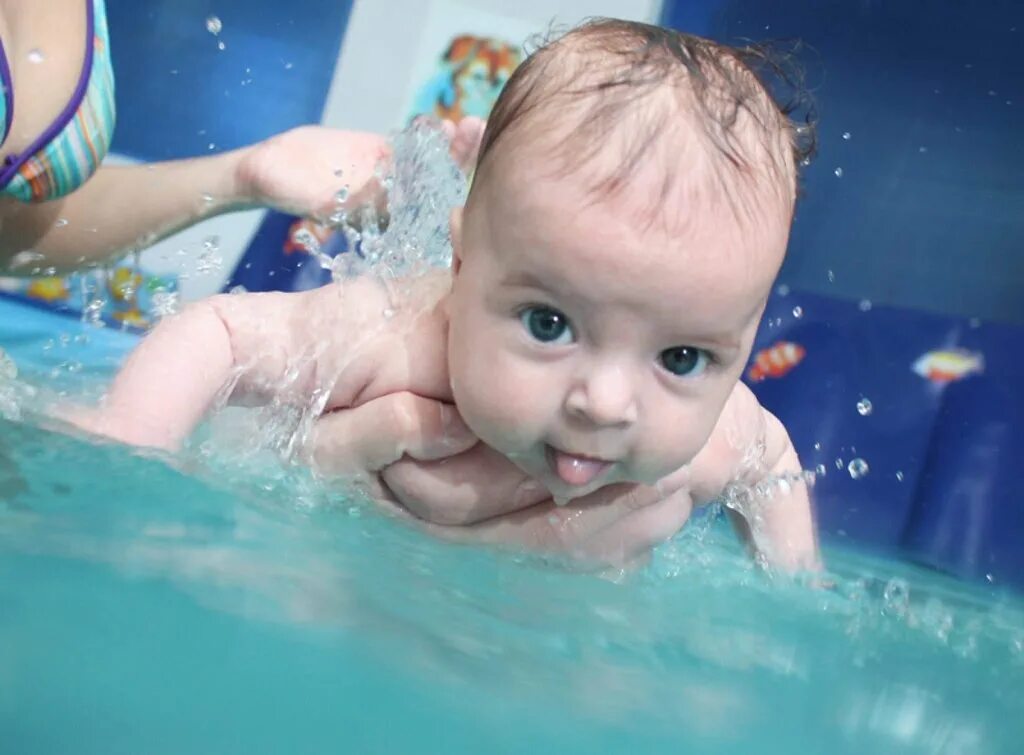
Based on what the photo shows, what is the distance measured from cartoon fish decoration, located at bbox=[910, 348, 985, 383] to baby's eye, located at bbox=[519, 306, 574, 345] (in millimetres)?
1537

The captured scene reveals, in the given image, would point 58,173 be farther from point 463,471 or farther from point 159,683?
point 159,683

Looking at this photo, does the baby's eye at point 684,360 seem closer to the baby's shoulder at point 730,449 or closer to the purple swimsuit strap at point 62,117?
the baby's shoulder at point 730,449

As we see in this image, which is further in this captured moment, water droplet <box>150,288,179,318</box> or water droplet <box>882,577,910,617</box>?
water droplet <box>150,288,179,318</box>

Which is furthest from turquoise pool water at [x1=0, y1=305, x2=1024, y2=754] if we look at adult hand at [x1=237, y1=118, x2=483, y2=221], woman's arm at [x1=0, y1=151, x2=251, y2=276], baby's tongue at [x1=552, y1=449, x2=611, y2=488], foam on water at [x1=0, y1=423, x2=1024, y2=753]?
woman's arm at [x1=0, y1=151, x2=251, y2=276]

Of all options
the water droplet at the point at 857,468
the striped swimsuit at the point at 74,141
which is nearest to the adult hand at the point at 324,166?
the striped swimsuit at the point at 74,141

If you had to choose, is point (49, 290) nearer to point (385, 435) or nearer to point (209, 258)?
point (209, 258)

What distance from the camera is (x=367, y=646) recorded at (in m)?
0.90

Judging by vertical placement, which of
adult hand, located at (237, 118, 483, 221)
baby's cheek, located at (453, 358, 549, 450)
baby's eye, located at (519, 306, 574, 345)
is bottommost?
baby's cheek, located at (453, 358, 549, 450)

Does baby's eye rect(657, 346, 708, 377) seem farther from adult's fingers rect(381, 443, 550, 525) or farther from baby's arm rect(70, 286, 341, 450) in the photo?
baby's arm rect(70, 286, 341, 450)

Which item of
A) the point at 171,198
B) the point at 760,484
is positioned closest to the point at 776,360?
the point at 760,484

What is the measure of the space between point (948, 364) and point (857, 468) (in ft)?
0.96

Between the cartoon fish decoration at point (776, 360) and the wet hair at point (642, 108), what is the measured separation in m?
1.26

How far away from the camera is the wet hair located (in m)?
1.15

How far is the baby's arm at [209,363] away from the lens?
1290 millimetres
